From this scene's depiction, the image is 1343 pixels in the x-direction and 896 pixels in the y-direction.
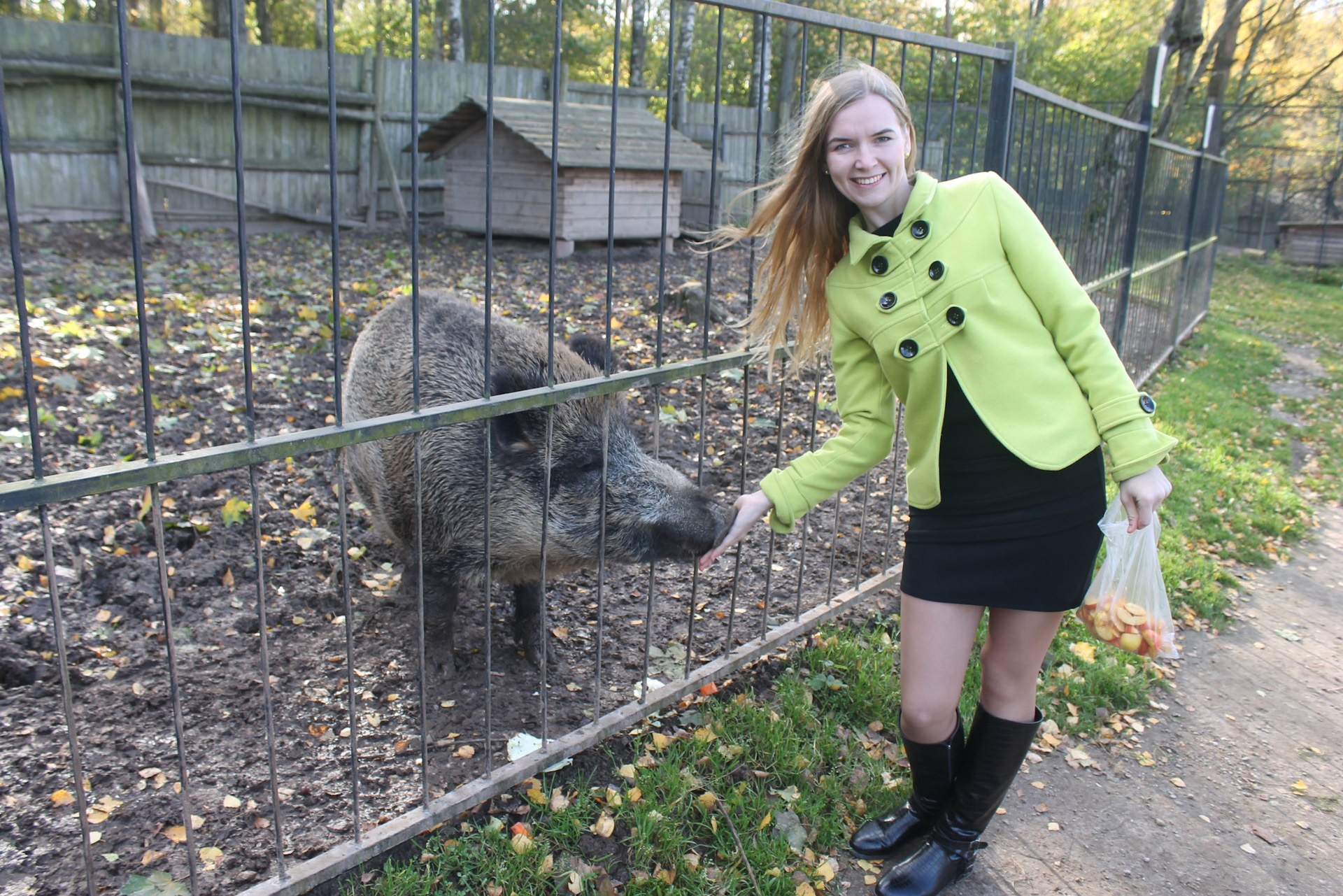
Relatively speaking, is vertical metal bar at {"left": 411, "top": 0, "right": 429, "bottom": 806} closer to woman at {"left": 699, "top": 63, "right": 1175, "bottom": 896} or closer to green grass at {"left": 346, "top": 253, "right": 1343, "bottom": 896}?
green grass at {"left": 346, "top": 253, "right": 1343, "bottom": 896}

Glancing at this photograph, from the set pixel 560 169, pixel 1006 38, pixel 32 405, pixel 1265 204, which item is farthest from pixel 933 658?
pixel 1006 38

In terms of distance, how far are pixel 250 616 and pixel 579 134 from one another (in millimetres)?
8868

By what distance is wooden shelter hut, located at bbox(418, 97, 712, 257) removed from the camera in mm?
10891

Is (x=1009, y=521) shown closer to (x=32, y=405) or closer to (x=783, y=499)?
(x=783, y=499)

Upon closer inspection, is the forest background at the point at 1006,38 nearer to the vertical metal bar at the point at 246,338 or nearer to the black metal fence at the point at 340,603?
the black metal fence at the point at 340,603

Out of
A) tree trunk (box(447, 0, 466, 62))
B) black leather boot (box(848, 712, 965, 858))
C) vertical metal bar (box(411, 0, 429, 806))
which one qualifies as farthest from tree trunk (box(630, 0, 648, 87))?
black leather boot (box(848, 712, 965, 858))

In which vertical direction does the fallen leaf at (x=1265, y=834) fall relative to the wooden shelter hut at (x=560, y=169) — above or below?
below

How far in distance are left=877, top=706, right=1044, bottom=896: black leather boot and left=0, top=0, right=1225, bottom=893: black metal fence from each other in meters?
0.98

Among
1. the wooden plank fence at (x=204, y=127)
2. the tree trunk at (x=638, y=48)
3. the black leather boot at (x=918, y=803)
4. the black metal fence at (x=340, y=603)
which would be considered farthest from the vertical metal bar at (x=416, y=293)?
the tree trunk at (x=638, y=48)

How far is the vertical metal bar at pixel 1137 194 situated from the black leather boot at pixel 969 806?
580cm

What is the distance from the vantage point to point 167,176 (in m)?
11.2

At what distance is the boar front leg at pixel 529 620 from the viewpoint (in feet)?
12.2

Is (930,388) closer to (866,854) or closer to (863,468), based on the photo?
(863,468)

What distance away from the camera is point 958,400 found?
7.55ft
